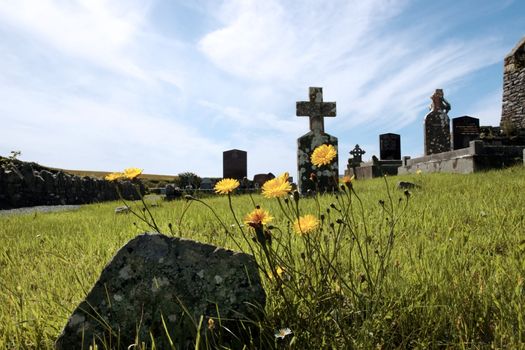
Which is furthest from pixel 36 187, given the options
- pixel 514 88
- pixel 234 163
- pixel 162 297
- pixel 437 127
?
pixel 514 88

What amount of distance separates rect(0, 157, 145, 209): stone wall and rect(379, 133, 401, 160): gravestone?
13009mm

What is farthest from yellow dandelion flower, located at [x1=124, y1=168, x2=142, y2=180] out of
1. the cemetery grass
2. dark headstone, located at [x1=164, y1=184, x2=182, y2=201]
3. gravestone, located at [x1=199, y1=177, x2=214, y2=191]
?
gravestone, located at [x1=199, y1=177, x2=214, y2=191]

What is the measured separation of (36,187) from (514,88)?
22.6 meters

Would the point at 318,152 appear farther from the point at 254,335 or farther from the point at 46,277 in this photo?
the point at 46,277

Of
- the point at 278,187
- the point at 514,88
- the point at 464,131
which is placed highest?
the point at 514,88

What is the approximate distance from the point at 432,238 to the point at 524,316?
1.48 meters

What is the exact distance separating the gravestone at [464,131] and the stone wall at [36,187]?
49.6 ft

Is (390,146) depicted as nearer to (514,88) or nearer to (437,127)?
(437,127)

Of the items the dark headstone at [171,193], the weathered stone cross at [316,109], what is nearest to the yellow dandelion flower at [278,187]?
the weathered stone cross at [316,109]

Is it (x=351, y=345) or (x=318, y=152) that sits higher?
(x=318, y=152)

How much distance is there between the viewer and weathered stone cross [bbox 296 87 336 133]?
33.3 ft

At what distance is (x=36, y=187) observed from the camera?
1430 centimetres

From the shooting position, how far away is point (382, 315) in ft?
5.00

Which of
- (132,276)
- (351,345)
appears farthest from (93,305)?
(351,345)
